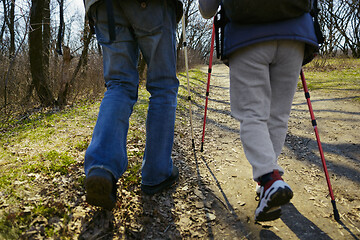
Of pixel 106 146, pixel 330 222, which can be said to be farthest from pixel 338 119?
pixel 106 146

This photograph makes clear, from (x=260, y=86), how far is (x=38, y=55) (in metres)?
4.59

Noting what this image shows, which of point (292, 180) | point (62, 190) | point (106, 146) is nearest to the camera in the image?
point (106, 146)

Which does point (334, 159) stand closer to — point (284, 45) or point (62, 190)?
point (284, 45)

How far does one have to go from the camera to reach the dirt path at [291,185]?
1639 millimetres

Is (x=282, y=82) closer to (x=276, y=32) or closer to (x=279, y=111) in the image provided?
(x=279, y=111)

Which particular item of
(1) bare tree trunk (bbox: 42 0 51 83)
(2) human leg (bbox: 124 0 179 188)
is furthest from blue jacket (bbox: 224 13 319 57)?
(1) bare tree trunk (bbox: 42 0 51 83)

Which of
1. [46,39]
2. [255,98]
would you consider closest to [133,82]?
[255,98]

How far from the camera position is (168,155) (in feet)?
6.15

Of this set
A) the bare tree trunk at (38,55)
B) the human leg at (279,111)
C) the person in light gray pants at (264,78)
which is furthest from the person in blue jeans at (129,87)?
the bare tree trunk at (38,55)

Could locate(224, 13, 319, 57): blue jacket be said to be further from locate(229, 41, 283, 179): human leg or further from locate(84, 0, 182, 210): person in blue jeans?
locate(84, 0, 182, 210): person in blue jeans

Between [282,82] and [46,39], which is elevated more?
[46,39]

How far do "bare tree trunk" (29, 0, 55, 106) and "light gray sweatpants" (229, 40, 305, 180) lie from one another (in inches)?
168

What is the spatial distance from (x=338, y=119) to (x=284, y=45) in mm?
3355

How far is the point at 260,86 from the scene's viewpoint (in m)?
1.66
